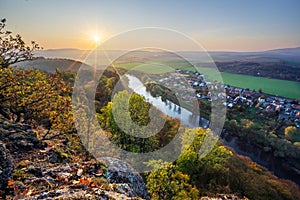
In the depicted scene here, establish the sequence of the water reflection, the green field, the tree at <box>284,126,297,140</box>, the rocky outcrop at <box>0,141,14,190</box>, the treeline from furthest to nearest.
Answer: the green field → the water reflection → the tree at <box>284,126,297,140</box> → the treeline → the rocky outcrop at <box>0,141,14,190</box>

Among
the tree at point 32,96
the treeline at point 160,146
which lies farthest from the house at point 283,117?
the tree at point 32,96

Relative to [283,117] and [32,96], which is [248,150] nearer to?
[283,117]

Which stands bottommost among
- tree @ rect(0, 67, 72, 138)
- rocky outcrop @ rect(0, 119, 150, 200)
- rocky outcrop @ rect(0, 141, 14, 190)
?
rocky outcrop @ rect(0, 119, 150, 200)

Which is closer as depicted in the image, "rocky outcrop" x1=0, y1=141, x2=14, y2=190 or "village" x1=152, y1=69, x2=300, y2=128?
"rocky outcrop" x1=0, y1=141, x2=14, y2=190

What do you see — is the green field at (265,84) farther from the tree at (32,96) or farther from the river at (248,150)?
the tree at (32,96)

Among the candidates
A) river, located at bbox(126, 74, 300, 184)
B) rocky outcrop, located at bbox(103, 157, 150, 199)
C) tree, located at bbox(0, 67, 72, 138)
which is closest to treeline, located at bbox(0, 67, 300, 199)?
tree, located at bbox(0, 67, 72, 138)

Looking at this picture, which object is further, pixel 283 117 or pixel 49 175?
pixel 283 117

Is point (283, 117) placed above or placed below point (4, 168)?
below

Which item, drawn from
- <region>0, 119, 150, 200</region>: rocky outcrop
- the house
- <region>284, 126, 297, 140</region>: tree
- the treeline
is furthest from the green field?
<region>0, 119, 150, 200</region>: rocky outcrop

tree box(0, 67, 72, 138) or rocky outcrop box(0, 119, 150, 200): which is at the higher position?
tree box(0, 67, 72, 138)

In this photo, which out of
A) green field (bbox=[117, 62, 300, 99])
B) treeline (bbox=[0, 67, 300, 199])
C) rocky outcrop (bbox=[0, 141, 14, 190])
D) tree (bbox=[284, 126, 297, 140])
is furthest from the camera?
green field (bbox=[117, 62, 300, 99])

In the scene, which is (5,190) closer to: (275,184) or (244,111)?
(275,184)

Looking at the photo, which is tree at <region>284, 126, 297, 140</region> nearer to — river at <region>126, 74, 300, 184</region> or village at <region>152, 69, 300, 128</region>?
river at <region>126, 74, 300, 184</region>

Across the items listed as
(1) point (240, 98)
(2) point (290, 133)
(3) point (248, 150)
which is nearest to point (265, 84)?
(1) point (240, 98)
